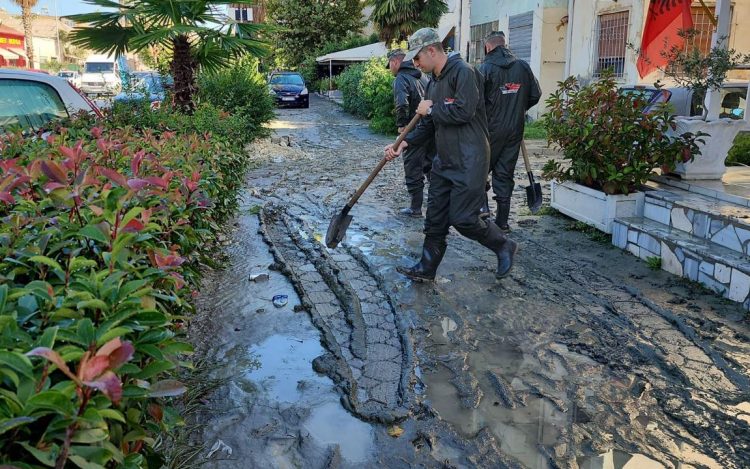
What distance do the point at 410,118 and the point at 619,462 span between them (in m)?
5.53

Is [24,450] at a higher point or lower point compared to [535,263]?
higher

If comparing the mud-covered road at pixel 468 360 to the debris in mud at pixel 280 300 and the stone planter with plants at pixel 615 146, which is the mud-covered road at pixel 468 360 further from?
the stone planter with plants at pixel 615 146

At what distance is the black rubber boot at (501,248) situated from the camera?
5336 millimetres

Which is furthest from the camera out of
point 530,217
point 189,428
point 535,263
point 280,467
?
point 530,217

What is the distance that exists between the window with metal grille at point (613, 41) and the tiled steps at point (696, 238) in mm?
8601

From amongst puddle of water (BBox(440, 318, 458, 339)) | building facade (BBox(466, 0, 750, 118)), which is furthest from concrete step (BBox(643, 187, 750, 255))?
building facade (BBox(466, 0, 750, 118))

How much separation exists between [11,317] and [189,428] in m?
1.87

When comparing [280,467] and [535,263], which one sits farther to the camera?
[535,263]

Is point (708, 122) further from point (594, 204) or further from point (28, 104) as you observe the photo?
point (28, 104)

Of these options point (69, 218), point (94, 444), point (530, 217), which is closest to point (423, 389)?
point (69, 218)

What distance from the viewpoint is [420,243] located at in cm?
668

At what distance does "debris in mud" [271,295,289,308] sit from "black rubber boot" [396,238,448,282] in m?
1.08

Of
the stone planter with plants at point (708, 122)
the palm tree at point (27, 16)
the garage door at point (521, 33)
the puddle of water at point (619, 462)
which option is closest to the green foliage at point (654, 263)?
the stone planter with plants at point (708, 122)

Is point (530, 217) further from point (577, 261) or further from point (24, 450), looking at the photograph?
point (24, 450)
